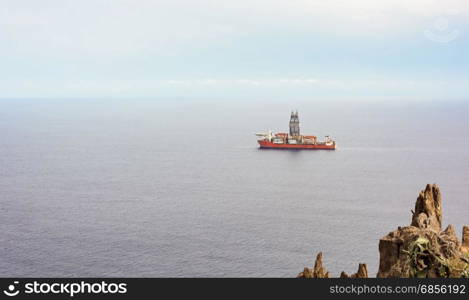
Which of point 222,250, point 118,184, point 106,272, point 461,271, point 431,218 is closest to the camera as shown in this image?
point 461,271

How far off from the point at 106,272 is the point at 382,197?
252ft

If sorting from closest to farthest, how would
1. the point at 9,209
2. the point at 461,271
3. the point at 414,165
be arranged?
1. the point at 461,271
2. the point at 9,209
3. the point at 414,165

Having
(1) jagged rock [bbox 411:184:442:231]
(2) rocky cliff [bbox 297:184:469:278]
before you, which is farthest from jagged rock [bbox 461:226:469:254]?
(1) jagged rock [bbox 411:184:442:231]

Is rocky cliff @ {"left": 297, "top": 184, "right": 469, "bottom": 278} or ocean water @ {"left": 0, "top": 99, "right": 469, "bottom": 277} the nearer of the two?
rocky cliff @ {"left": 297, "top": 184, "right": 469, "bottom": 278}

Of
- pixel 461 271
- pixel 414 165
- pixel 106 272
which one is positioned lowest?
pixel 106 272

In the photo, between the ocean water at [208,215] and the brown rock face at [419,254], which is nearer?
the brown rock face at [419,254]

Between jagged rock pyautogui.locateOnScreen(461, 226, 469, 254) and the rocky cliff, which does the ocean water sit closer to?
jagged rock pyautogui.locateOnScreen(461, 226, 469, 254)

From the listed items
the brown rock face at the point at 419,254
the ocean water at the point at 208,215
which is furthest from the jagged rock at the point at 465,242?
the ocean water at the point at 208,215

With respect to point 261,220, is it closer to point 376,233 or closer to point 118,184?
point 376,233

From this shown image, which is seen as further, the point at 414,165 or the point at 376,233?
the point at 414,165

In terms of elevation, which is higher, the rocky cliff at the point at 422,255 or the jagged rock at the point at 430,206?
the jagged rock at the point at 430,206

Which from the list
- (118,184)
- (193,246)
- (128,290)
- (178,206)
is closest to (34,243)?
(193,246)

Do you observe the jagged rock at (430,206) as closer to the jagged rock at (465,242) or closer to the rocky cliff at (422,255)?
the jagged rock at (465,242)

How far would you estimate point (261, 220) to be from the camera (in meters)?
123
